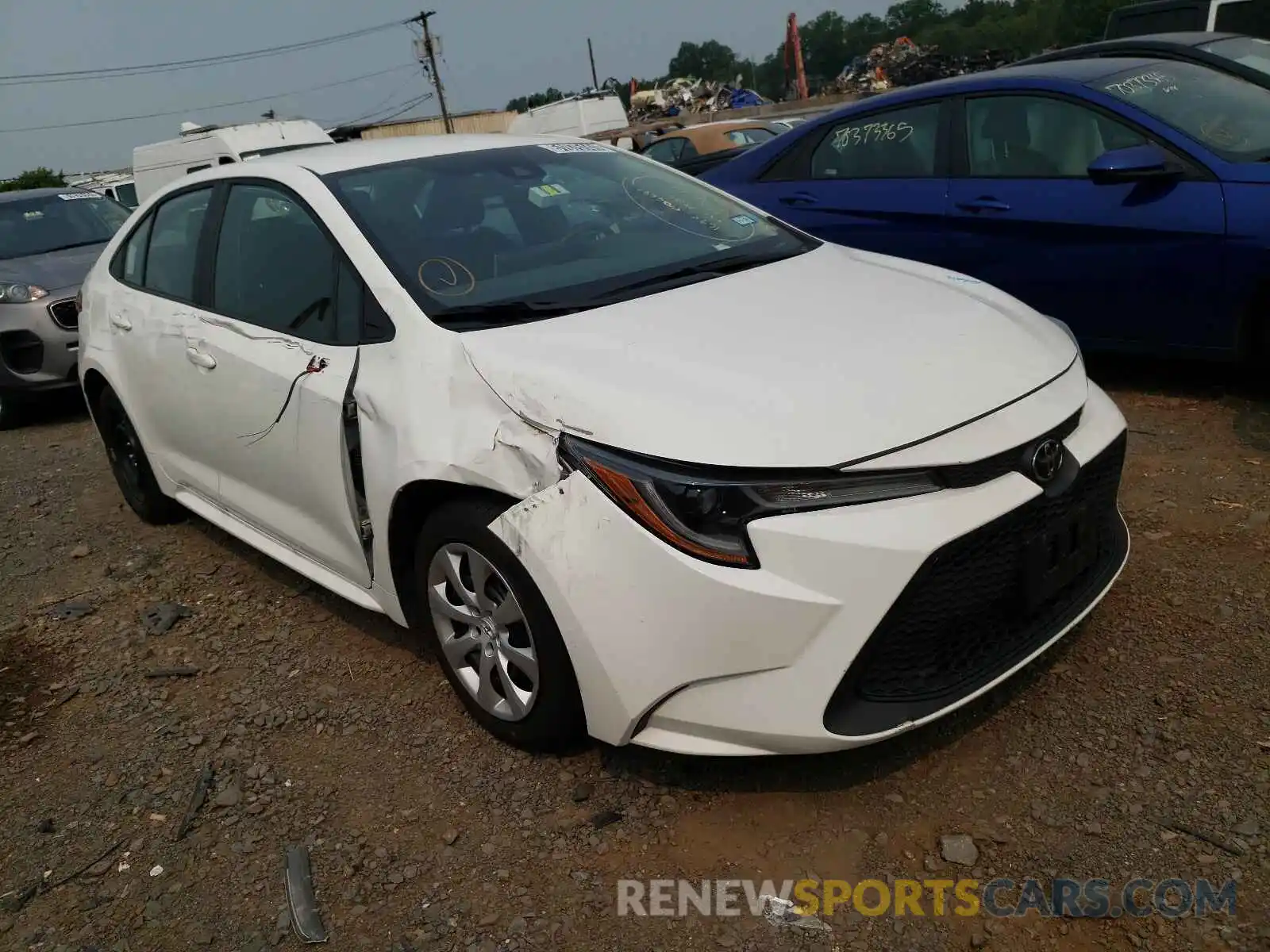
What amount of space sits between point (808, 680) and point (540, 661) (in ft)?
2.16

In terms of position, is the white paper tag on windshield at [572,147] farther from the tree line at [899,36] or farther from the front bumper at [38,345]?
the tree line at [899,36]

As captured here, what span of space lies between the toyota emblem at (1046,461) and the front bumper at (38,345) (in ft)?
22.4

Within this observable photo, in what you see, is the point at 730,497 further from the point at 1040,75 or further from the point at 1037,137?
the point at 1040,75

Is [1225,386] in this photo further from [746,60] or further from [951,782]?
[746,60]

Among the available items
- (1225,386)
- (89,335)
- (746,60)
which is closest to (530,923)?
(89,335)

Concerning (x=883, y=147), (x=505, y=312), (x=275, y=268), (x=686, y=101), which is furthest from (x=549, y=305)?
(x=686, y=101)

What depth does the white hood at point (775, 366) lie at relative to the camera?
2.21 metres

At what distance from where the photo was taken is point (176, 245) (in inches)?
159

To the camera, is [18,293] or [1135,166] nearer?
[1135,166]

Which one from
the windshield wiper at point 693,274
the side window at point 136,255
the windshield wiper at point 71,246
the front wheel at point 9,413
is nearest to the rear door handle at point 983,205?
the windshield wiper at point 693,274

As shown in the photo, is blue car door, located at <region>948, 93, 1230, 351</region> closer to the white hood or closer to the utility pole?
the white hood

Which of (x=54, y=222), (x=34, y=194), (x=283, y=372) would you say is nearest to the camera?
(x=283, y=372)

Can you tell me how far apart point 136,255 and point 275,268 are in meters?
1.39

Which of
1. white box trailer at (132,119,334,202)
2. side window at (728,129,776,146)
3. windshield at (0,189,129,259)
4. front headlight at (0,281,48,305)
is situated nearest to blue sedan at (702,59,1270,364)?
front headlight at (0,281,48,305)
